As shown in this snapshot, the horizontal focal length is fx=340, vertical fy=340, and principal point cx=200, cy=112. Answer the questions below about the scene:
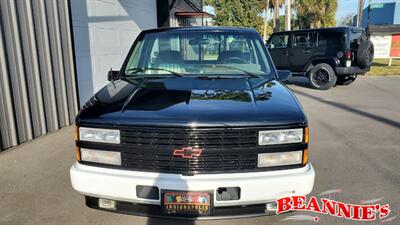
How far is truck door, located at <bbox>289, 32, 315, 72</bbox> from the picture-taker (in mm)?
11077

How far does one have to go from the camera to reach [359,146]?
5.16m

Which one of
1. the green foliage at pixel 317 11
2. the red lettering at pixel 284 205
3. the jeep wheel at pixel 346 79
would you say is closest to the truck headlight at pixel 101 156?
the red lettering at pixel 284 205

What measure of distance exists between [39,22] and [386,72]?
47.0ft

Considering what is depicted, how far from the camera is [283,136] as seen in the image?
2.45 m

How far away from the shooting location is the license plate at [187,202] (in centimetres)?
237

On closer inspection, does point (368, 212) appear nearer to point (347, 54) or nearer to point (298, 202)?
point (298, 202)

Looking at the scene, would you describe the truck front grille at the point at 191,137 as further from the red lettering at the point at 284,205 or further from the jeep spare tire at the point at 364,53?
the jeep spare tire at the point at 364,53

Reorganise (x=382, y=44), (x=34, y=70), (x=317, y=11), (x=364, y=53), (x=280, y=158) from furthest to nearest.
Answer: (x=317, y=11) → (x=382, y=44) → (x=364, y=53) → (x=34, y=70) → (x=280, y=158)

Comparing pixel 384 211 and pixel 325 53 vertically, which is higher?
pixel 325 53

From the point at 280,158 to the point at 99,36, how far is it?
6.59 metres

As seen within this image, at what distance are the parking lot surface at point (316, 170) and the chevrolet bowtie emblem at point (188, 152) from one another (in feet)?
2.81

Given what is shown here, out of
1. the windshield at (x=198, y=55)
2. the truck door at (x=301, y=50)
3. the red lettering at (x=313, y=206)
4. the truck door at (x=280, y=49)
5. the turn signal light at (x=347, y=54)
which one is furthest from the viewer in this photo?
the truck door at (x=280, y=49)

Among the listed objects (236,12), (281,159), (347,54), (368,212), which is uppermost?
(236,12)

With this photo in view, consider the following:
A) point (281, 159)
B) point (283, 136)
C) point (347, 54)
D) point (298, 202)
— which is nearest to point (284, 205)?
point (298, 202)
